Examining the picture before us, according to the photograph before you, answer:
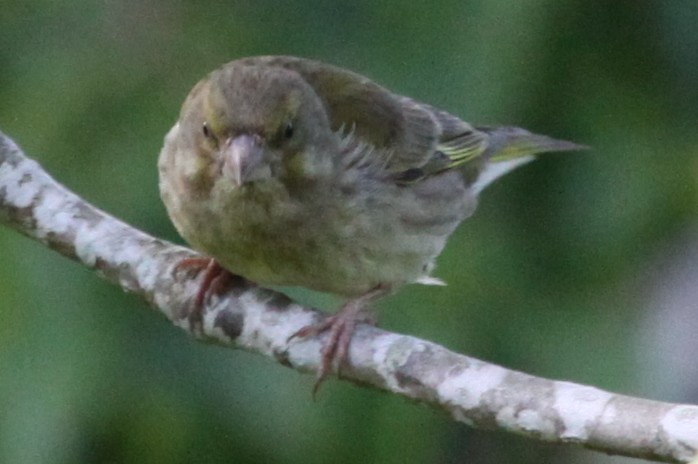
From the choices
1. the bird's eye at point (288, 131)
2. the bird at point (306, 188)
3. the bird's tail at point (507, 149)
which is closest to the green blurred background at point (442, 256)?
the bird's tail at point (507, 149)

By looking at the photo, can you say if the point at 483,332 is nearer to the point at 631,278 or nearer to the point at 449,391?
the point at 631,278

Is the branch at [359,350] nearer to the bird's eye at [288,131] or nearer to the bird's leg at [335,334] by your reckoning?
the bird's leg at [335,334]

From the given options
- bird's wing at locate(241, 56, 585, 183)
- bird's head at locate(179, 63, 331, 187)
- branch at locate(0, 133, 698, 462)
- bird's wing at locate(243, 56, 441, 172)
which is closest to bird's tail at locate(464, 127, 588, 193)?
bird's wing at locate(241, 56, 585, 183)

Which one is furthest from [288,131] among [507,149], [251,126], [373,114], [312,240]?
[507,149]

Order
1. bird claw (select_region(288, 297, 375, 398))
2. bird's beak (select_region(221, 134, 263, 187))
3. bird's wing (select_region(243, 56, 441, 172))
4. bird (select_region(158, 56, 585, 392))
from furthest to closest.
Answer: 1. bird's wing (select_region(243, 56, 441, 172))
2. bird (select_region(158, 56, 585, 392))
3. bird's beak (select_region(221, 134, 263, 187))
4. bird claw (select_region(288, 297, 375, 398))

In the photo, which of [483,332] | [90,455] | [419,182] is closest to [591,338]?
[483,332]

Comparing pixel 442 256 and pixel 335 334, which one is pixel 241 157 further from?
pixel 442 256

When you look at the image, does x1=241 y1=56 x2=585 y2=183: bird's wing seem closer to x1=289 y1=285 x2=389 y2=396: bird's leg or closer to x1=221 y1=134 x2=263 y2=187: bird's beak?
x1=221 y1=134 x2=263 y2=187: bird's beak
